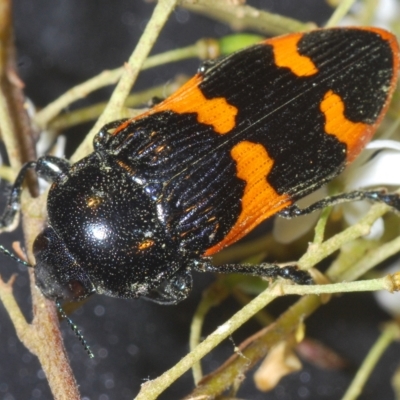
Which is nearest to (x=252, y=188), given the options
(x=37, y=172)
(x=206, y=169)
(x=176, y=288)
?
(x=206, y=169)

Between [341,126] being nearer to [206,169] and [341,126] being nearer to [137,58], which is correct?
[206,169]

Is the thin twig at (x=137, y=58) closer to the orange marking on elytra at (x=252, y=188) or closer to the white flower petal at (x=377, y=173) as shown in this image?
the orange marking on elytra at (x=252, y=188)

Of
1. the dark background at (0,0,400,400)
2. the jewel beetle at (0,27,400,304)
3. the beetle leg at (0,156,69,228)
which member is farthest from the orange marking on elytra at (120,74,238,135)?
the dark background at (0,0,400,400)

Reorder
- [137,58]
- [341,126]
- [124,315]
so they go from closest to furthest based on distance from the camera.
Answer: [137,58] < [341,126] < [124,315]

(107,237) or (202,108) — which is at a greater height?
(202,108)

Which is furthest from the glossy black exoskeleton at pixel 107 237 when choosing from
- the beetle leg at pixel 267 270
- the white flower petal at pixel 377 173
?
the white flower petal at pixel 377 173

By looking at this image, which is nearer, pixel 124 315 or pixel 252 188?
pixel 252 188

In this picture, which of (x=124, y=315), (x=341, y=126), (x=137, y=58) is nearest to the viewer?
(x=137, y=58)

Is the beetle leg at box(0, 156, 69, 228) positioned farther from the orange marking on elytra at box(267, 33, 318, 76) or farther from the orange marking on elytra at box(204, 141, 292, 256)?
the orange marking on elytra at box(267, 33, 318, 76)
